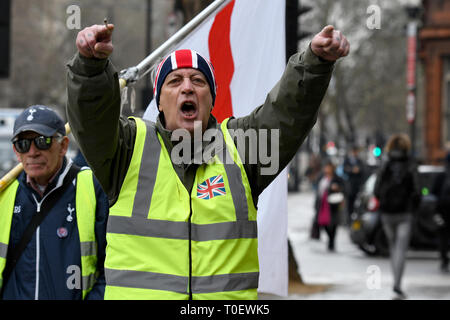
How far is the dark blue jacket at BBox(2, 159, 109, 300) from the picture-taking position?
12.8ft

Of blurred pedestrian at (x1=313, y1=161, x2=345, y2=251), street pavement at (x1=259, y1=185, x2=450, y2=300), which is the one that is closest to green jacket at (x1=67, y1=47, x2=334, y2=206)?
street pavement at (x1=259, y1=185, x2=450, y2=300)

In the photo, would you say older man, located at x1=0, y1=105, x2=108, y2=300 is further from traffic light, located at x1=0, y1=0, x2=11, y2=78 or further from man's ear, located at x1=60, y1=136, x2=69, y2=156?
traffic light, located at x1=0, y1=0, x2=11, y2=78

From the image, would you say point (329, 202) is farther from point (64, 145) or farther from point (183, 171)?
point (183, 171)

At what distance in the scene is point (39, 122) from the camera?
4012mm

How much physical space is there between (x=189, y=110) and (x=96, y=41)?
56 cm

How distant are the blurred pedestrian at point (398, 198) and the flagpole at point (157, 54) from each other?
5511 millimetres

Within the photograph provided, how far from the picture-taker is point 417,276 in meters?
11.2

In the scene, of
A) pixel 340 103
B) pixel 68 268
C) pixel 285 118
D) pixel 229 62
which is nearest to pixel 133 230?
pixel 285 118

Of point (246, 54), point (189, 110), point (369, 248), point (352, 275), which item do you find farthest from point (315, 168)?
point (189, 110)

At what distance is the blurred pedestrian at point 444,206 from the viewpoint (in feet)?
36.9
